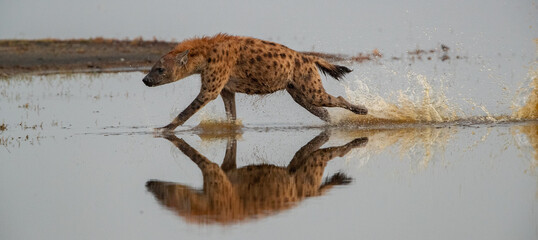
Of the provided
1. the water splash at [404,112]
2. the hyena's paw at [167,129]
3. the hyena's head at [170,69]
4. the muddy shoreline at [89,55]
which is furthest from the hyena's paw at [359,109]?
the muddy shoreline at [89,55]

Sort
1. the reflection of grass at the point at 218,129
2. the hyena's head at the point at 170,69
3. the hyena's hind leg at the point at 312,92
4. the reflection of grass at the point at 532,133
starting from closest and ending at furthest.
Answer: the reflection of grass at the point at 532,133
the reflection of grass at the point at 218,129
the hyena's head at the point at 170,69
the hyena's hind leg at the point at 312,92

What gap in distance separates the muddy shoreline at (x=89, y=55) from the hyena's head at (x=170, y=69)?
7.76 m

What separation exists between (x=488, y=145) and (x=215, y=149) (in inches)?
91.2

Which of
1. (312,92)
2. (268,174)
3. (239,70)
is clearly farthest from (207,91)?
(268,174)

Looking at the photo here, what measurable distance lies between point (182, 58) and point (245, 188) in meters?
3.69

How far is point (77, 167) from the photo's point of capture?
801 cm

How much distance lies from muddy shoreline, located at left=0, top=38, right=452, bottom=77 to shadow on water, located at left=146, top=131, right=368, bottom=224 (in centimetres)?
1063

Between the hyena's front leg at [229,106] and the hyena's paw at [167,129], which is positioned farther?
the hyena's front leg at [229,106]

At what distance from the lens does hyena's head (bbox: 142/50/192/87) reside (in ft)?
33.8

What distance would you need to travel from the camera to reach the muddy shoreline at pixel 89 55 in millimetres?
18844

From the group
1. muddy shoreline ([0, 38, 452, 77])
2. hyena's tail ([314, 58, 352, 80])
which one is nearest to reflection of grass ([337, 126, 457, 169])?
hyena's tail ([314, 58, 352, 80])

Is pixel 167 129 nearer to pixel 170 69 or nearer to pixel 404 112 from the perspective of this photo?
pixel 170 69

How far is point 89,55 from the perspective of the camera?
67.4ft

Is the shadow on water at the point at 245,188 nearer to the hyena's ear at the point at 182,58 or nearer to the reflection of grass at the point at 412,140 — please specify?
the reflection of grass at the point at 412,140
